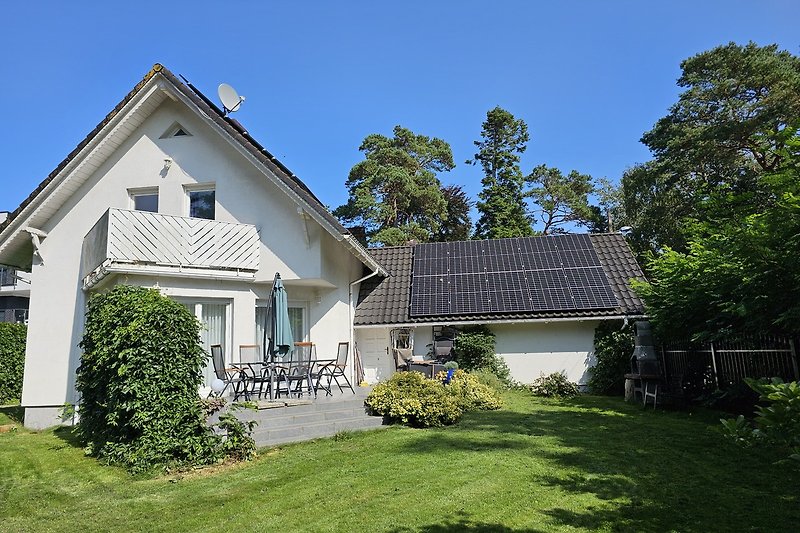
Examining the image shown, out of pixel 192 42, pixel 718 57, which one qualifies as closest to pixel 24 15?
pixel 192 42

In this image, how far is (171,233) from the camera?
1271 cm

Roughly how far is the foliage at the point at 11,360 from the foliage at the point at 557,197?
35.1 metres

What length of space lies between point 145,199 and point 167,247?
3580 millimetres

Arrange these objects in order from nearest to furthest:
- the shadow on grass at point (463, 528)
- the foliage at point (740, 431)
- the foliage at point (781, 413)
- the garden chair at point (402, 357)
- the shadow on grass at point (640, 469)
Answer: the foliage at point (781, 413) → the foliage at point (740, 431) → the shadow on grass at point (463, 528) → the shadow on grass at point (640, 469) → the garden chair at point (402, 357)

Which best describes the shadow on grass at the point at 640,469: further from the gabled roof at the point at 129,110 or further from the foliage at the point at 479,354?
the gabled roof at the point at 129,110

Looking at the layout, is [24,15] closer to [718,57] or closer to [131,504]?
[131,504]

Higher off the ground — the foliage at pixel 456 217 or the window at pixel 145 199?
the foliage at pixel 456 217

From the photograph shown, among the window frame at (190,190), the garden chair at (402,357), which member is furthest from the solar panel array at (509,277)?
the window frame at (190,190)

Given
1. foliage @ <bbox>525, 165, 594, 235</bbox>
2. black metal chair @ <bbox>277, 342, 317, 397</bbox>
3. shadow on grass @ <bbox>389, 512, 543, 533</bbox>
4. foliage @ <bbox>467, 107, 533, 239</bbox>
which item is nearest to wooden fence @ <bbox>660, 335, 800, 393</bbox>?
shadow on grass @ <bbox>389, 512, 543, 533</bbox>

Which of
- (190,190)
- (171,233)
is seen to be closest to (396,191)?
(190,190)

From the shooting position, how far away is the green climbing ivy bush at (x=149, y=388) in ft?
25.7

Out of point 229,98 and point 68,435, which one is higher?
point 229,98

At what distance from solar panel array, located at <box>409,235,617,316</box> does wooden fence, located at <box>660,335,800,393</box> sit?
9.88 feet

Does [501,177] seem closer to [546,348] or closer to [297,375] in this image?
[546,348]
